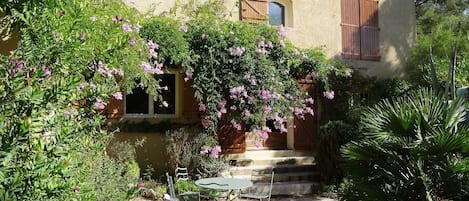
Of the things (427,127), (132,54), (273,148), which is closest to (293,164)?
(273,148)

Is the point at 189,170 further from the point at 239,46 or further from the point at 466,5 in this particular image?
the point at 466,5

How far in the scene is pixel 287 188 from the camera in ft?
34.7

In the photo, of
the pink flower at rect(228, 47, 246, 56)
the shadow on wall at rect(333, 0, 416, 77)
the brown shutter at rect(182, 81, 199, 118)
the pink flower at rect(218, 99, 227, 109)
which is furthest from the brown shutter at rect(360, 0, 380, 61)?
the pink flower at rect(218, 99, 227, 109)

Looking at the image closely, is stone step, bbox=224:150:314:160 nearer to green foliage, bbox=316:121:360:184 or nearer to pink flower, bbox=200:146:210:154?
pink flower, bbox=200:146:210:154

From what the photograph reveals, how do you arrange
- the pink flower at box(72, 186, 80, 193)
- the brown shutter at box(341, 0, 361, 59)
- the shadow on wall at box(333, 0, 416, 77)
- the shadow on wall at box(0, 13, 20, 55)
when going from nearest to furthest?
the pink flower at box(72, 186, 80, 193) → the shadow on wall at box(0, 13, 20, 55) → the brown shutter at box(341, 0, 361, 59) → the shadow on wall at box(333, 0, 416, 77)

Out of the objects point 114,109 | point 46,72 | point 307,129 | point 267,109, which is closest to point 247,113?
point 267,109

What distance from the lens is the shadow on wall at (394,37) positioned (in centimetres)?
1462

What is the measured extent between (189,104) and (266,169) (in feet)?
8.75

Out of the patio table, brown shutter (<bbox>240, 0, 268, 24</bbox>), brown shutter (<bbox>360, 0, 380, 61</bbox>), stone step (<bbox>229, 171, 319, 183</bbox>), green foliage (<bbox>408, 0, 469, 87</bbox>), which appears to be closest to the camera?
the patio table

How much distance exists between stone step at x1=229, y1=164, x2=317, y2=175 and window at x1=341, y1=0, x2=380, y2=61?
13.7 feet

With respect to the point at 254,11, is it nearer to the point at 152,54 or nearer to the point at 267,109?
the point at 267,109

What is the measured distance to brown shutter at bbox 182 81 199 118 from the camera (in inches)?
448

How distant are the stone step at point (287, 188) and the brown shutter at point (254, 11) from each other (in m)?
4.63

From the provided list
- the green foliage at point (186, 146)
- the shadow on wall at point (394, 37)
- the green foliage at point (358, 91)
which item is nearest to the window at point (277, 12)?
the green foliage at point (358, 91)
